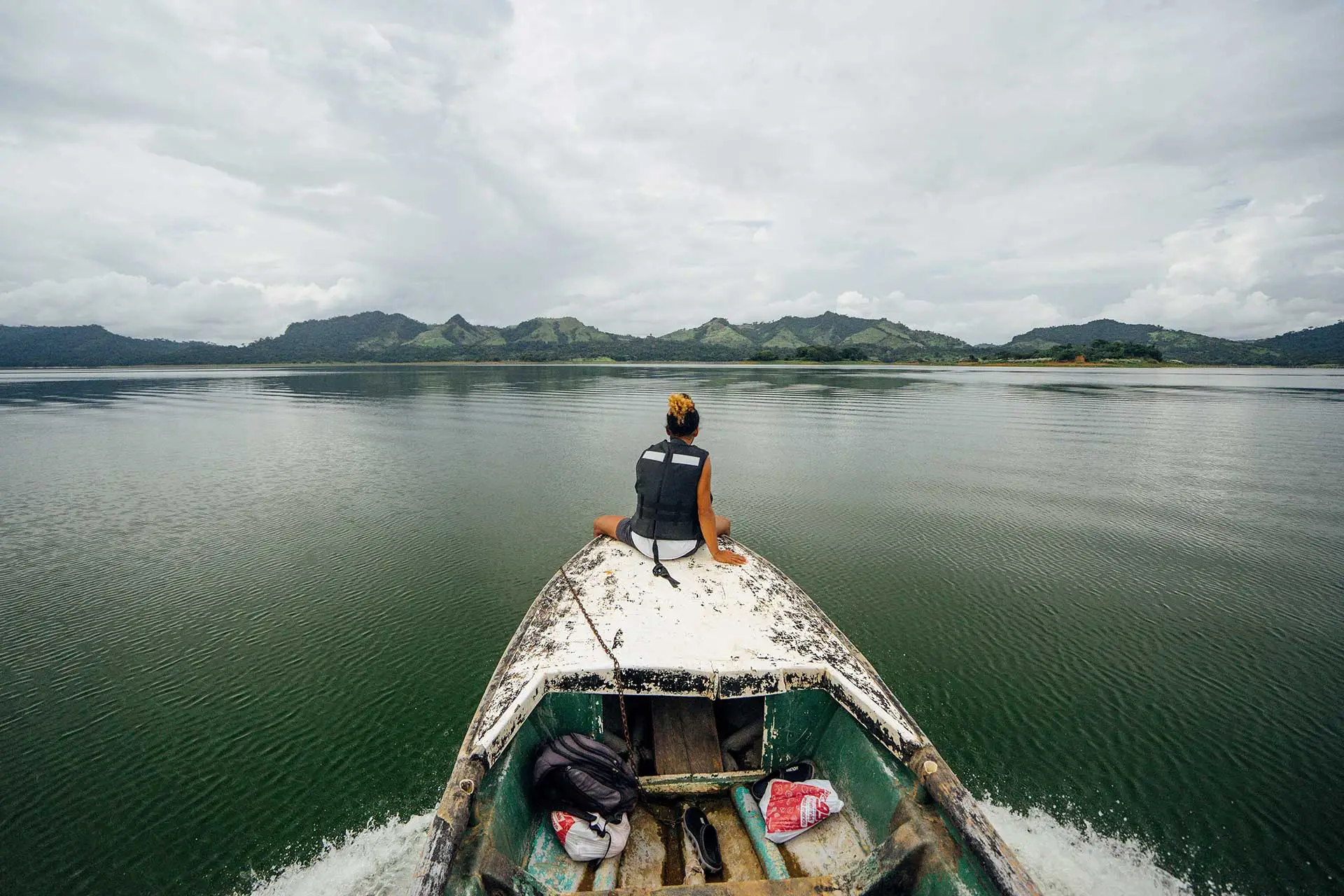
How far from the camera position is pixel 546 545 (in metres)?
11.9

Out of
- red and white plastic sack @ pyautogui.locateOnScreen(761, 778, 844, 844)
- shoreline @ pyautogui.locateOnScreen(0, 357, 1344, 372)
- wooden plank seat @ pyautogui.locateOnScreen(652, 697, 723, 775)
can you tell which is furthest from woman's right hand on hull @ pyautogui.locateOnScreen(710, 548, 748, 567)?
shoreline @ pyautogui.locateOnScreen(0, 357, 1344, 372)

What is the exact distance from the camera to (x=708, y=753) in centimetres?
484

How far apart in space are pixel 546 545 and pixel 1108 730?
959 centimetres

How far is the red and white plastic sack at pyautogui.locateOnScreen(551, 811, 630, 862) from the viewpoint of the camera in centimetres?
393

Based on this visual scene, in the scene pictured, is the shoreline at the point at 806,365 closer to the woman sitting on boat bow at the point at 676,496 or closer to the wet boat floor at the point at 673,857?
the woman sitting on boat bow at the point at 676,496

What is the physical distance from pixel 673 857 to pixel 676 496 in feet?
10.8

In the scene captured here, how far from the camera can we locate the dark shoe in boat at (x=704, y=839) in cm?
Result: 395

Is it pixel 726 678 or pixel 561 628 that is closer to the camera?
pixel 726 678

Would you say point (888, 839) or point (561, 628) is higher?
point (561, 628)

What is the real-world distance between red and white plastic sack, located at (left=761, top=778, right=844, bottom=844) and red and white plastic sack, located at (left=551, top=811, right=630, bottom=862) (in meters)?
1.12

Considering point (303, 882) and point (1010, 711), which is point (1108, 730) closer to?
point (1010, 711)

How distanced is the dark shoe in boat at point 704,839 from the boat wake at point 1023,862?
2416 mm

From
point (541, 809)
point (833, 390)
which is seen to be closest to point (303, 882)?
point (541, 809)

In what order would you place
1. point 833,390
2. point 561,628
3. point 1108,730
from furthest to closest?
point 833,390 < point 1108,730 < point 561,628
